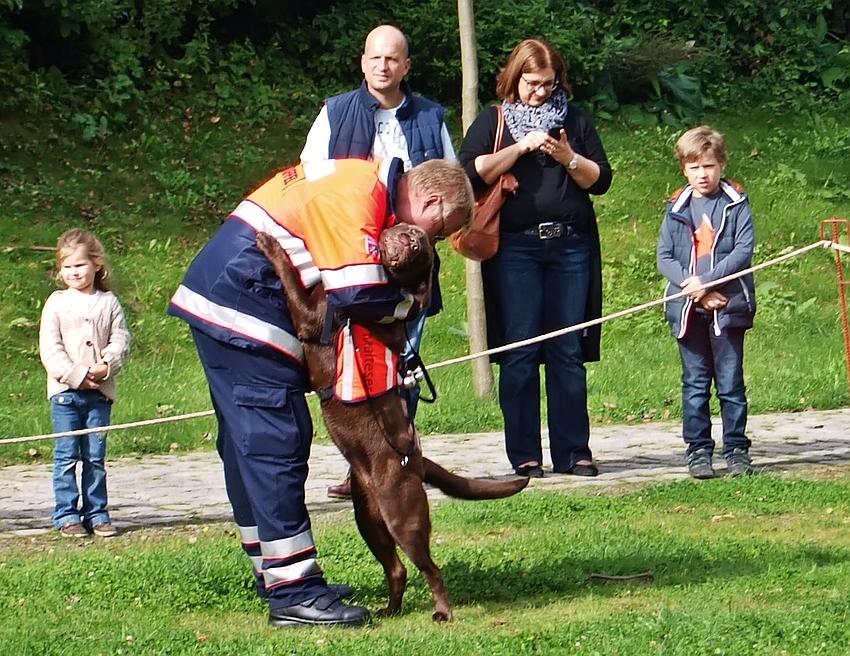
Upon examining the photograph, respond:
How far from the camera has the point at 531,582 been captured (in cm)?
587

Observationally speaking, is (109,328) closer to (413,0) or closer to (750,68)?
(413,0)

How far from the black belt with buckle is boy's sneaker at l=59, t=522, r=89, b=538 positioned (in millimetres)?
2888

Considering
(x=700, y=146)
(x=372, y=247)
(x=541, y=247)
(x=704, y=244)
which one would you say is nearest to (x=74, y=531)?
(x=541, y=247)

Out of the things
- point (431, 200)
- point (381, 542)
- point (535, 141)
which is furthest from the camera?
point (535, 141)

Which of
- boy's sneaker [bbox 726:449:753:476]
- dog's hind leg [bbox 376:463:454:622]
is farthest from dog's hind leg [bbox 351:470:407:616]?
boy's sneaker [bbox 726:449:753:476]

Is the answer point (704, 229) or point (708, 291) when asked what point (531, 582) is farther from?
point (704, 229)

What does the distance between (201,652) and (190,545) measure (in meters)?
2.01

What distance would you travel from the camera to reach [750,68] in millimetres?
19453

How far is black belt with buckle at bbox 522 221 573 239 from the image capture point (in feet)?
26.3

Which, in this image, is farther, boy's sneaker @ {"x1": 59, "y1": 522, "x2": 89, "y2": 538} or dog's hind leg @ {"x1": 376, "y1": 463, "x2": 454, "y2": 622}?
boy's sneaker @ {"x1": 59, "y1": 522, "x2": 89, "y2": 538}

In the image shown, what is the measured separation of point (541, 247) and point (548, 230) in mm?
105

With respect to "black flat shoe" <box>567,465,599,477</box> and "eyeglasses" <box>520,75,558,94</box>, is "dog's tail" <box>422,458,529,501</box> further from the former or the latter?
"eyeglasses" <box>520,75,558,94</box>

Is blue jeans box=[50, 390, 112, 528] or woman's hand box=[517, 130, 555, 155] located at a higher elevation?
woman's hand box=[517, 130, 555, 155]

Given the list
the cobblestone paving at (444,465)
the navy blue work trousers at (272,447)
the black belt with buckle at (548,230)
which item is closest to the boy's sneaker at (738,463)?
the cobblestone paving at (444,465)
